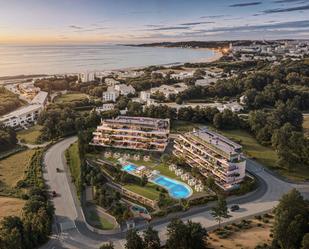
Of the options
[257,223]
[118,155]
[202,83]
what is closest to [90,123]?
[118,155]

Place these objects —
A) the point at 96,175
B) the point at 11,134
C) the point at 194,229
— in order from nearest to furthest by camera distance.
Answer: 1. the point at 194,229
2. the point at 96,175
3. the point at 11,134

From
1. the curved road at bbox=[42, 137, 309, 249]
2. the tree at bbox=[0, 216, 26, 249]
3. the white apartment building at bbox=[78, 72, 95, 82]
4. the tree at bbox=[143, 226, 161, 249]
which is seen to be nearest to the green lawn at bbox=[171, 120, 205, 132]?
the curved road at bbox=[42, 137, 309, 249]

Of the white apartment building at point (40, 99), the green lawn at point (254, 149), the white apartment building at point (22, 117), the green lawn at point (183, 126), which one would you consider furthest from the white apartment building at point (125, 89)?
the green lawn at point (254, 149)

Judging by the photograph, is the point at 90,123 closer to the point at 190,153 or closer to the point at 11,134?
the point at 11,134

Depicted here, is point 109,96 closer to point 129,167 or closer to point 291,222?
point 129,167

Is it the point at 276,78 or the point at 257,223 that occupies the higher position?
the point at 276,78

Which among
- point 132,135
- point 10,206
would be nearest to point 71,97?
point 132,135
